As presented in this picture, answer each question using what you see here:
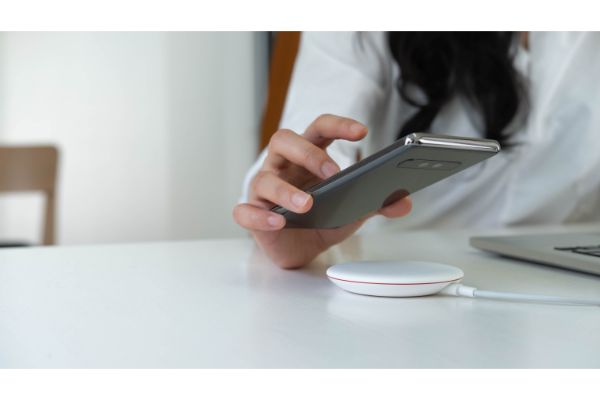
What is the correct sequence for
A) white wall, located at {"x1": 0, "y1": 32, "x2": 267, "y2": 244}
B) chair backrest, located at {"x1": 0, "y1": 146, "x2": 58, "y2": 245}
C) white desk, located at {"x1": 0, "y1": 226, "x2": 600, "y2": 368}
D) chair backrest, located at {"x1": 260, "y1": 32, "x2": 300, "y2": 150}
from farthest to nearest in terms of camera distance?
white wall, located at {"x1": 0, "y1": 32, "x2": 267, "y2": 244}
chair backrest, located at {"x1": 260, "y1": 32, "x2": 300, "y2": 150}
chair backrest, located at {"x1": 0, "y1": 146, "x2": 58, "y2": 245}
white desk, located at {"x1": 0, "y1": 226, "x2": 600, "y2": 368}

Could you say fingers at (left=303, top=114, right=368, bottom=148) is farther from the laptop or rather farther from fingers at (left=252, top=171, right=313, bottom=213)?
the laptop

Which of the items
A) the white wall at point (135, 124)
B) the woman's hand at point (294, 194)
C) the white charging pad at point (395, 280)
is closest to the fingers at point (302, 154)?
the woman's hand at point (294, 194)

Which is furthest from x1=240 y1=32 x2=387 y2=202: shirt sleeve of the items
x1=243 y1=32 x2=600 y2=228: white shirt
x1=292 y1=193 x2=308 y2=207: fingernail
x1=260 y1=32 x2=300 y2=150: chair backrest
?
x1=260 y1=32 x2=300 y2=150: chair backrest

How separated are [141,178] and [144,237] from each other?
0.29 meters

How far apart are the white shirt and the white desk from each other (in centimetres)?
52

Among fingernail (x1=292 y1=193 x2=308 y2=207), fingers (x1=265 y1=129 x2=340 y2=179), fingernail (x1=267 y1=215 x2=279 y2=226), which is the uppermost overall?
fingers (x1=265 y1=129 x2=340 y2=179)

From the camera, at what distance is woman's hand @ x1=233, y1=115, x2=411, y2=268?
1.76ft

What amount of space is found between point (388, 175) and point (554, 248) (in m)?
0.20

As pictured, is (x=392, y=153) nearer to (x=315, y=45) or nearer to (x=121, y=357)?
(x=121, y=357)

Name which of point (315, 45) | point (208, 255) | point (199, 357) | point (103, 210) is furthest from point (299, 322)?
point (103, 210)

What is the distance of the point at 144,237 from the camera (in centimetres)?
331

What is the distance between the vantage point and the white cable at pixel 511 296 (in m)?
0.43

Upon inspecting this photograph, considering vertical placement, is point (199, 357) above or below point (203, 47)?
below
